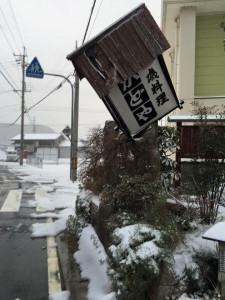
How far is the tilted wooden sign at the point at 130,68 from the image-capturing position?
5418 millimetres

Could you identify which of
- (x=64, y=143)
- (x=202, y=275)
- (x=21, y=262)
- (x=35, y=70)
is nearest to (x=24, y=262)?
(x=21, y=262)

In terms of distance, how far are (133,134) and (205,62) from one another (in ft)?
30.6

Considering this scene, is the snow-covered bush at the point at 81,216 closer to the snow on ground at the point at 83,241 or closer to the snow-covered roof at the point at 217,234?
the snow on ground at the point at 83,241

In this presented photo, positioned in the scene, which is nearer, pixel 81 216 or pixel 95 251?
pixel 95 251

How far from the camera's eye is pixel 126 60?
550cm

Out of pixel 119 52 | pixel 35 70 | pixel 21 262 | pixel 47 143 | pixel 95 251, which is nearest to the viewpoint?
pixel 119 52

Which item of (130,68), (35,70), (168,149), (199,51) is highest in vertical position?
(35,70)

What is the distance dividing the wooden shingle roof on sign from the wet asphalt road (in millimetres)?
2791

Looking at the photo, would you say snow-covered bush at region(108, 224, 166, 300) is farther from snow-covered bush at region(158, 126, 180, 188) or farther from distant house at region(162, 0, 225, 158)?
distant house at region(162, 0, 225, 158)

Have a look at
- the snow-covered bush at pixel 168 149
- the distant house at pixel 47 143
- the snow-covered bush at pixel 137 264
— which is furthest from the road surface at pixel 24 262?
the distant house at pixel 47 143

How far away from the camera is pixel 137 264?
158 inches

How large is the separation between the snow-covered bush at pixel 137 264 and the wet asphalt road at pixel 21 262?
1193mm

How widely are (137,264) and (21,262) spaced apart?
2875 millimetres

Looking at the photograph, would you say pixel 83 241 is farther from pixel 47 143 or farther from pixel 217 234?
pixel 47 143
